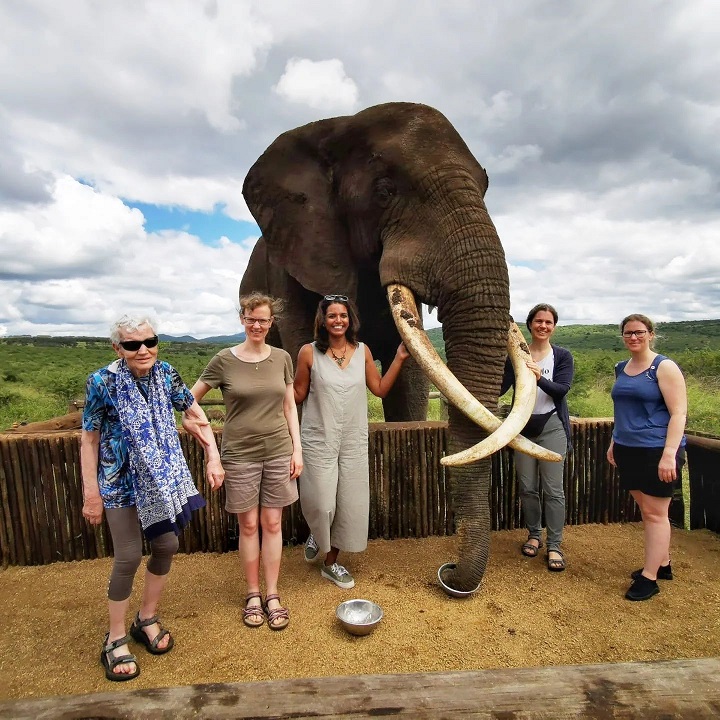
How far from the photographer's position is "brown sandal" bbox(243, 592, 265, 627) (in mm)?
3332

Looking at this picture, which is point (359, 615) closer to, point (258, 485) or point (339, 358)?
point (258, 485)

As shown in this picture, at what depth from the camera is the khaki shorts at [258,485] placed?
327 centimetres

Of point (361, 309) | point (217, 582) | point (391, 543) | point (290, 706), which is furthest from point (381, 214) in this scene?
point (290, 706)

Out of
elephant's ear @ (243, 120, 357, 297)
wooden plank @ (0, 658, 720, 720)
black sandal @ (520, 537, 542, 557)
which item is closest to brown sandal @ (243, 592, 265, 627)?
wooden plank @ (0, 658, 720, 720)

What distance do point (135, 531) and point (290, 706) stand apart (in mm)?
1506

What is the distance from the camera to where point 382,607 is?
3.55 meters

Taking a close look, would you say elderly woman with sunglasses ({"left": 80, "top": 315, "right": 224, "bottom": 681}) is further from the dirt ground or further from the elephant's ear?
the elephant's ear

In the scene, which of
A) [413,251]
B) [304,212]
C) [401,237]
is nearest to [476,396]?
[413,251]

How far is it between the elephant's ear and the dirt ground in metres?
2.53

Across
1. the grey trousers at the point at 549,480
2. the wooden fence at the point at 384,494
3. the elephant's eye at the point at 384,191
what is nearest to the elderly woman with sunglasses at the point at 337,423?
the wooden fence at the point at 384,494

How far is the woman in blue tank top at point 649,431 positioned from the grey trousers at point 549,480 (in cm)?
47

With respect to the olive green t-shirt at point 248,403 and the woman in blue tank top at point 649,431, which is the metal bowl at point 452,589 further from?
the olive green t-shirt at point 248,403

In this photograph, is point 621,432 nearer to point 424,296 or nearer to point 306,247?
point 424,296

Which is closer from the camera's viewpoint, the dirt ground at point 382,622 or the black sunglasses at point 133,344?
the black sunglasses at point 133,344
